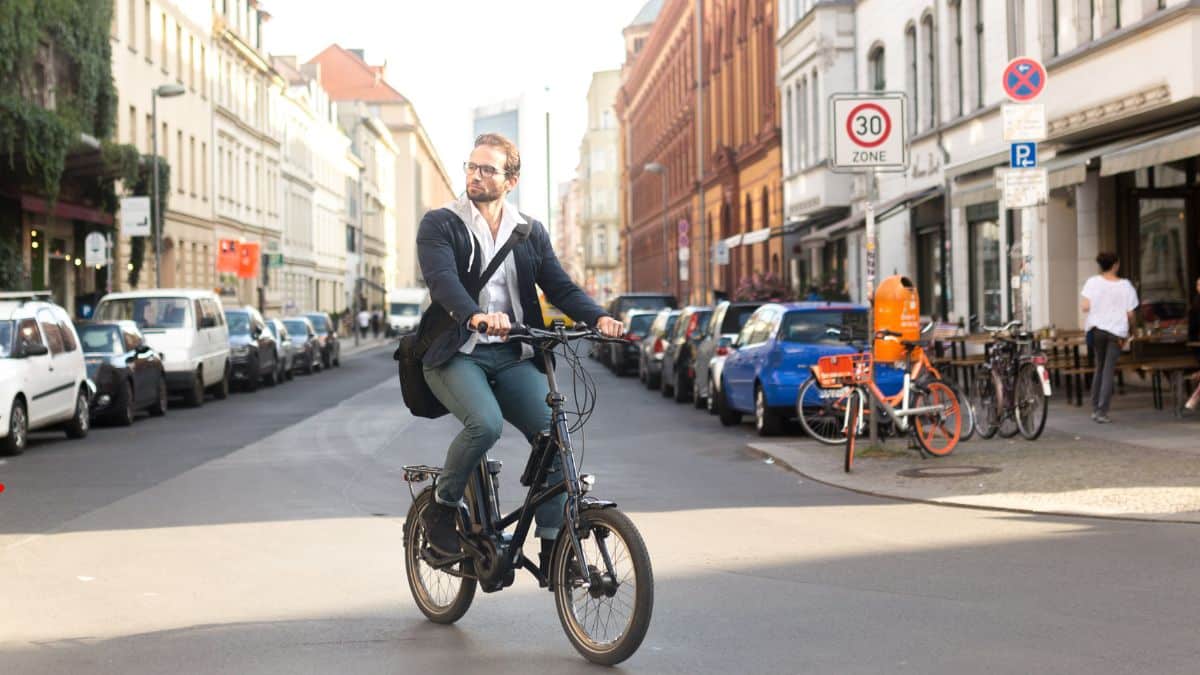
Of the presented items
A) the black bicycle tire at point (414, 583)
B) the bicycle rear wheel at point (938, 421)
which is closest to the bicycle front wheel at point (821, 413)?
the bicycle rear wheel at point (938, 421)

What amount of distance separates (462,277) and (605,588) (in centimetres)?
141

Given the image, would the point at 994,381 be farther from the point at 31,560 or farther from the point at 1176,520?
the point at 31,560

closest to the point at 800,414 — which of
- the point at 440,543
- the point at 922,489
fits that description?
the point at 922,489

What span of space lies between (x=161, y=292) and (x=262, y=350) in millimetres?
5465

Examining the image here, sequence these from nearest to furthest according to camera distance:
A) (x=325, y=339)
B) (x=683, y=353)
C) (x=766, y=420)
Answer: (x=766, y=420) < (x=683, y=353) < (x=325, y=339)

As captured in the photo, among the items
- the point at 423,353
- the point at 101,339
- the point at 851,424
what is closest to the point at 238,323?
the point at 101,339

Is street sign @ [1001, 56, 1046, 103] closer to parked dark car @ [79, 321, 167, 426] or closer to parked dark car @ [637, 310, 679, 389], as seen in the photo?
parked dark car @ [79, 321, 167, 426]

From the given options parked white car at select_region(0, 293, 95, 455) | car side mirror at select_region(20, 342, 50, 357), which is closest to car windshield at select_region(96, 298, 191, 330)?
parked white car at select_region(0, 293, 95, 455)

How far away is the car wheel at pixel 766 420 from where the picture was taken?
18.6 m

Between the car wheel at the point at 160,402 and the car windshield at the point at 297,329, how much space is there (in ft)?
59.3

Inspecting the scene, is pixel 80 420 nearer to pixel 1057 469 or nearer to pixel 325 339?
pixel 1057 469

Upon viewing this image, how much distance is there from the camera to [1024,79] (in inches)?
632

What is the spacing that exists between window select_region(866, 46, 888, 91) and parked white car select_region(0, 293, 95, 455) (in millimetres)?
20862

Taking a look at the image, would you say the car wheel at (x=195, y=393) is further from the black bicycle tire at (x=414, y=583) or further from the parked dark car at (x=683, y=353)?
the black bicycle tire at (x=414, y=583)
